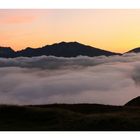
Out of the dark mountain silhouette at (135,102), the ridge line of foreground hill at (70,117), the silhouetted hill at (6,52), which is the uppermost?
the silhouetted hill at (6,52)

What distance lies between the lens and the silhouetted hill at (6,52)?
9387mm

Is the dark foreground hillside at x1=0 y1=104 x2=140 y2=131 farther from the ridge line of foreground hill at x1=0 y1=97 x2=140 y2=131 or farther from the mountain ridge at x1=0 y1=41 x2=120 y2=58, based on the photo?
the mountain ridge at x1=0 y1=41 x2=120 y2=58

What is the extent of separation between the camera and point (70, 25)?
9539 millimetres

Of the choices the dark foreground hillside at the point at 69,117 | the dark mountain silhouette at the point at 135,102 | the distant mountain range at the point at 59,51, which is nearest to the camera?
the dark foreground hillside at the point at 69,117

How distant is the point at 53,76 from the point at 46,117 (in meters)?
0.97

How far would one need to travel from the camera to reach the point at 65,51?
30.8 feet

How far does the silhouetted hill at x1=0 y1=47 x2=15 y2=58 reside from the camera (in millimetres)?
9387

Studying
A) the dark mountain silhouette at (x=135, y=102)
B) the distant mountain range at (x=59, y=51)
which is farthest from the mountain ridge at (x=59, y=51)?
the dark mountain silhouette at (x=135, y=102)

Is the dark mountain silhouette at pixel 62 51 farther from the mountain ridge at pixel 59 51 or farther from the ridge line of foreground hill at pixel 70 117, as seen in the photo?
the ridge line of foreground hill at pixel 70 117

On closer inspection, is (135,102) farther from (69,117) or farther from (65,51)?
(65,51)

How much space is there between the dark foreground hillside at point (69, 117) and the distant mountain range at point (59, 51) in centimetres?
117

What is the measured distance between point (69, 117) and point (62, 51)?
1486 millimetres

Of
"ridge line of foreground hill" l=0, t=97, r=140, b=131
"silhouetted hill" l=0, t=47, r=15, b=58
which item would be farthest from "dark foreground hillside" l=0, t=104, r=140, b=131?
"silhouetted hill" l=0, t=47, r=15, b=58
